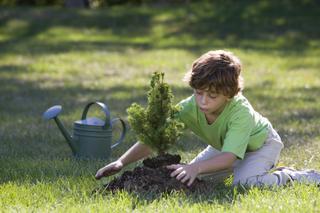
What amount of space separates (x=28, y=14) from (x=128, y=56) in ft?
20.5

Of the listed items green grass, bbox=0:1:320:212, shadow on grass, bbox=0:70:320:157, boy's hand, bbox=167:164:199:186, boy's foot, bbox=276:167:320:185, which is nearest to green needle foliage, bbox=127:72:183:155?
boy's hand, bbox=167:164:199:186

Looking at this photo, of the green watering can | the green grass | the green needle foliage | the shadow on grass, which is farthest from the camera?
the shadow on grass

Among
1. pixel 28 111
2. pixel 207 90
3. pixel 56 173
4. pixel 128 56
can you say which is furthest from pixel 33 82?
pixel 207 90

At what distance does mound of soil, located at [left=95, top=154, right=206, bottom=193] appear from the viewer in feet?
14.6

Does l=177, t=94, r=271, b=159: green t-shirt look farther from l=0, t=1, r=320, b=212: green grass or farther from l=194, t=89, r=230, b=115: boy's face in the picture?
l=0, t=1, r=320, b=212: green grass

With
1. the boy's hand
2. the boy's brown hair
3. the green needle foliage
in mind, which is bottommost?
the boy's hand

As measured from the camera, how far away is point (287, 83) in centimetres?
1162

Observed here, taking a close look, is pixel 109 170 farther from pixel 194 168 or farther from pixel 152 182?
pixel 194 168

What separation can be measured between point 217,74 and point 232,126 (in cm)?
39

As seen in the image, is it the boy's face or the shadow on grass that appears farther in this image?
the shadow on grass

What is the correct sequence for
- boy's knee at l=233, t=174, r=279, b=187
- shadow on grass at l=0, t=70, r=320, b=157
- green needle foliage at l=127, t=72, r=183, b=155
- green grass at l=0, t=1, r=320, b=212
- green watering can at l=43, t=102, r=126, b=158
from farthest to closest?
shadow on grass at l=0, t=70, r=320, b=157 < green watering can at l=43, t=102, r=126, b=158 < boy's knee at l=233, t=174, r=279, b=187 < green needle foliage at l=127, t=72, r=183, b=155 < green grass at l=0, t=1, r=320, b=212

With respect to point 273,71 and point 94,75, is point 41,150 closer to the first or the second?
point 94,75

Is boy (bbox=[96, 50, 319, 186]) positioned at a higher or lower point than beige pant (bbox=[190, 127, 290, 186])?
higher

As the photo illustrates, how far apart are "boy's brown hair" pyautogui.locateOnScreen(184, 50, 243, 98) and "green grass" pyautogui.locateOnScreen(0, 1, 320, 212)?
2.12ft
